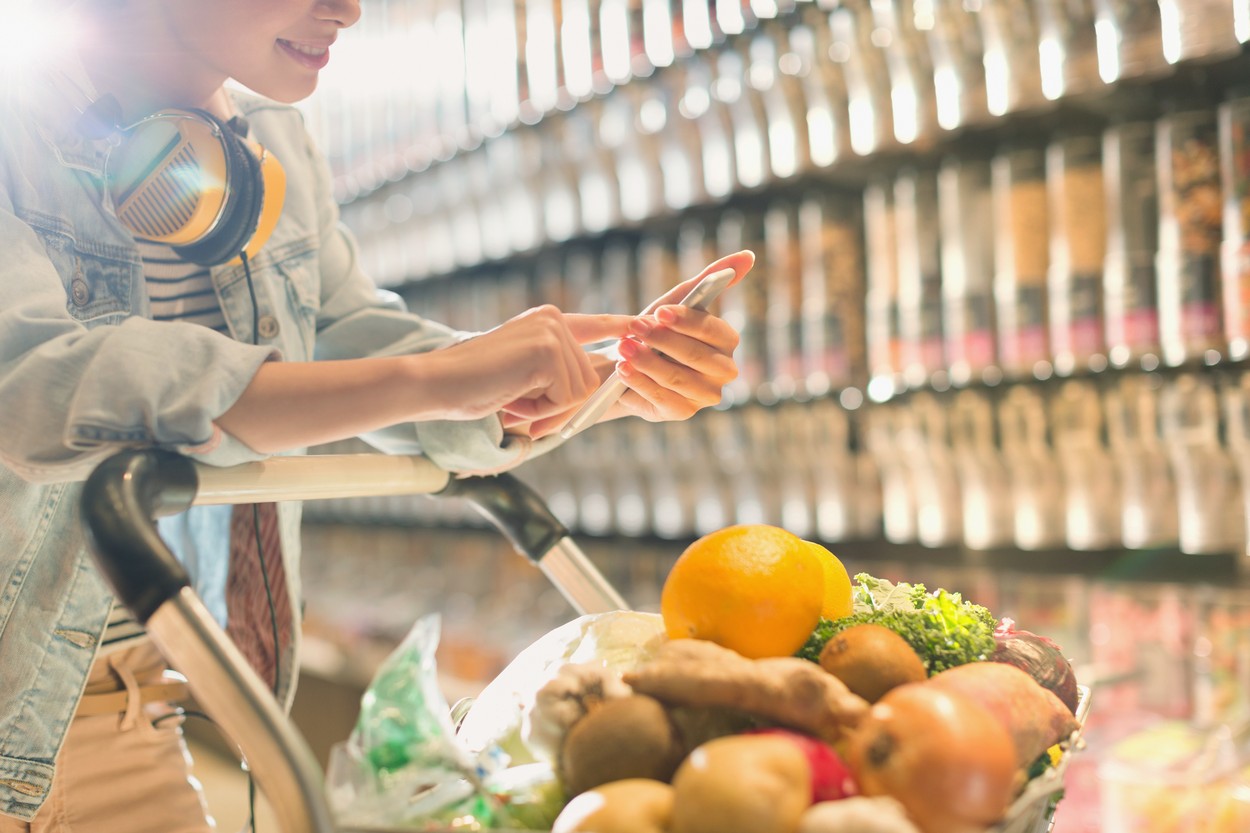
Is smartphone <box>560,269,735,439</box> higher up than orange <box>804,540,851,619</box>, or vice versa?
smartphone <box>560,269,735,439</box>

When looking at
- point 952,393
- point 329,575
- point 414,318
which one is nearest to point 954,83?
point 952,393

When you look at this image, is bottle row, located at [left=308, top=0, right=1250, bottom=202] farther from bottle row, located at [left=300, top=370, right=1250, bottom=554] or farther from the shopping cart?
the shopping cart

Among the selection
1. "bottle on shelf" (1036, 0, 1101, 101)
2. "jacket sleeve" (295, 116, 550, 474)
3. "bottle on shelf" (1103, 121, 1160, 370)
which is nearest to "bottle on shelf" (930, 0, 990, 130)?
"bottle on shelf" (1036, 0, 1101, 101)

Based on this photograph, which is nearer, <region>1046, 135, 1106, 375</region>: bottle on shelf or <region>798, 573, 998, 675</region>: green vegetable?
<region>798, 573, 998, 675</region>: green vegetable

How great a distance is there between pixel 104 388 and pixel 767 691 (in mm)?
416

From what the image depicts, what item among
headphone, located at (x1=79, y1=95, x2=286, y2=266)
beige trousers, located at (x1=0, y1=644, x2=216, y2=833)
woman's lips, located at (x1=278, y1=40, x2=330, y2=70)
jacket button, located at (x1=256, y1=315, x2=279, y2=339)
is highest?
woman's lips, located at (x1=278, y1=40, x2=330, y2=70)

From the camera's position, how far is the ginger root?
22.1 inches

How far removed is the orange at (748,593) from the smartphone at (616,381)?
13cm

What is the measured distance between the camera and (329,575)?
3.51 m

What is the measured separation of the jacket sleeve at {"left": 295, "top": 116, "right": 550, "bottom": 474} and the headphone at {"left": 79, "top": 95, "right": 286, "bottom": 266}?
182 millimetres

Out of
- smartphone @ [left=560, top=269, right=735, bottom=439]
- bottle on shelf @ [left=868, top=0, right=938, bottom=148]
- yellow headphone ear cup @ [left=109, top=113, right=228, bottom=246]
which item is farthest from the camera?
bottle on shelf @ [left=868, top=0, right=938, bottom=148]

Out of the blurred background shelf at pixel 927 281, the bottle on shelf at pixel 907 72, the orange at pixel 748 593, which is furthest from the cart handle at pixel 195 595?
the bottle on shelf at pixel 907 72

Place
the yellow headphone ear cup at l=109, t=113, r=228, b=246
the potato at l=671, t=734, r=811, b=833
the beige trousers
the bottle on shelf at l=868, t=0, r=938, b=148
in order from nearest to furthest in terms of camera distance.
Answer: the potato at l=671, t=734, r=811, b=833 < the yellow headphone ear cup at l=109, t=113, r=228, b=246 < the beige trousers < the bottle on shelf at l=868, t=0, r=938, b=148

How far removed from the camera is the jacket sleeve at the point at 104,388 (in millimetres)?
640
